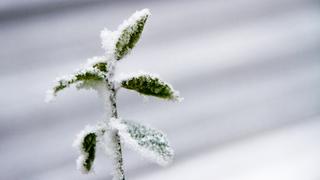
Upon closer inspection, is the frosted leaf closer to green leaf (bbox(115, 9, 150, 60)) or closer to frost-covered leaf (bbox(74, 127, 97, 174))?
green leaf (bbox(115, 9, 150, 60))

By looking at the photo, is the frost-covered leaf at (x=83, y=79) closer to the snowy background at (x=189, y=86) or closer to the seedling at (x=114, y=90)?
the seedling at (x=114, y=90)

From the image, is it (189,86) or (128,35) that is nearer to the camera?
(128,35)

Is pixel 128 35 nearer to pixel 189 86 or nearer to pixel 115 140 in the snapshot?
pixel 115 140

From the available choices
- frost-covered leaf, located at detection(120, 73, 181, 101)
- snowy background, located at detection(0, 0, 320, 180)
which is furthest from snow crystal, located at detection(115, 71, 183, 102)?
snowy background, located at detection(0, 0, 320, 180)

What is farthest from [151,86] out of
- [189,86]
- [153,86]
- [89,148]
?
[189,86]

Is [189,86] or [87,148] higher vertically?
[189,86]

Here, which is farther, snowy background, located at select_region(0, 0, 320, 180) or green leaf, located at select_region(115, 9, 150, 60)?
snowy background, located at select_region(0, 0, 320, 180)

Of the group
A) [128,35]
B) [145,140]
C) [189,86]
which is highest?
[189,86]

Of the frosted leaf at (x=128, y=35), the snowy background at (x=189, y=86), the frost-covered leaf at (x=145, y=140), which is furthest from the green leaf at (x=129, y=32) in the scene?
the snowy background at (x=189, y=86)
